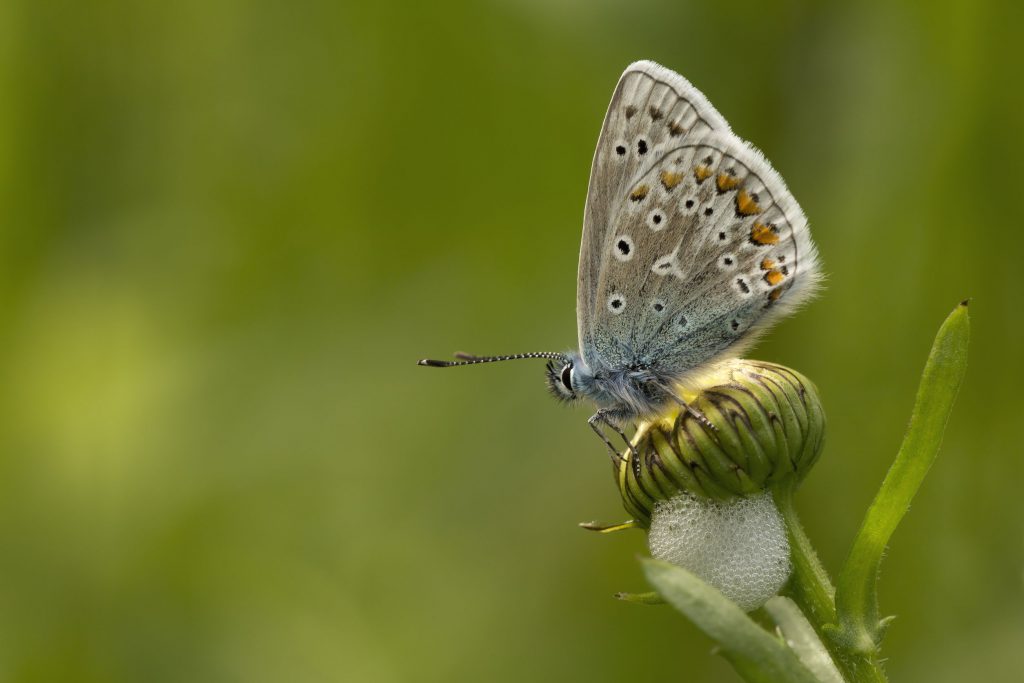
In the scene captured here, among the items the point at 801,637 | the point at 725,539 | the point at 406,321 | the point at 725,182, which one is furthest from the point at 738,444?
the point at 406,321

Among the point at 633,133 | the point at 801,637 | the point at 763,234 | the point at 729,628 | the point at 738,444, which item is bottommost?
the point at 801,637

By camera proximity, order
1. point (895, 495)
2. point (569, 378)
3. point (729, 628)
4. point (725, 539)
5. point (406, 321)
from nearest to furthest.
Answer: point (729, 628) → point (895, 495) → point (725, 539) → point (569, 378) → point (406, 321)

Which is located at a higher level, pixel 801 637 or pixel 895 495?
pixel 895 495

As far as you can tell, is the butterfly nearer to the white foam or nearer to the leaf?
the white foam

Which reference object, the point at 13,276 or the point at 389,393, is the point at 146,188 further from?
the point at 389,393

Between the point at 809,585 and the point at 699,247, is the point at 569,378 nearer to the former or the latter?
the point at 699,247

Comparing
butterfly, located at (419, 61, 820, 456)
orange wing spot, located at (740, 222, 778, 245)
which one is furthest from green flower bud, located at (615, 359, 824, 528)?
orange wing spot, located at (740, 222, 778, 245)

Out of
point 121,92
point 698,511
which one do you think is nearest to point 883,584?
point 698,511
